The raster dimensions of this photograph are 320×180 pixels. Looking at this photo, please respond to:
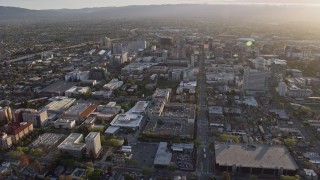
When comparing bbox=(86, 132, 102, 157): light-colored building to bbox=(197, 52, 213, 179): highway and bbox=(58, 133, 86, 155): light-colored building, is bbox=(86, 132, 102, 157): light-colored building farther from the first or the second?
bbox=(197, 52, 213, 179): highway

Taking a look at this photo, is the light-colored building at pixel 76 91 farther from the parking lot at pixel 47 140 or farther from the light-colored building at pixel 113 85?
the parking lot at pixel 47 140

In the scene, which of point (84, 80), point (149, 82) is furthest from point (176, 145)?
point (84, 80)

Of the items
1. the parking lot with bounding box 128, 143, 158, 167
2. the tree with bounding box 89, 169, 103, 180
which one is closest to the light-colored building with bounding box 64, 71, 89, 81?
the parking lot with bounding box 128, 143, 158, 167

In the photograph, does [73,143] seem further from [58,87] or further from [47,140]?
[58,87]

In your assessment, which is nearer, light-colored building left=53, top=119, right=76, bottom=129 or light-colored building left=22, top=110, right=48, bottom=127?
light-colored building left=53, top=119, right=76, bottom=129

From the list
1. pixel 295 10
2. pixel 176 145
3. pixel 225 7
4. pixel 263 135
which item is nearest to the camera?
pixel 176 145

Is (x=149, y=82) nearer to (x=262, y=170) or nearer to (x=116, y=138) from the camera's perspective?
(x=116, y=138)
